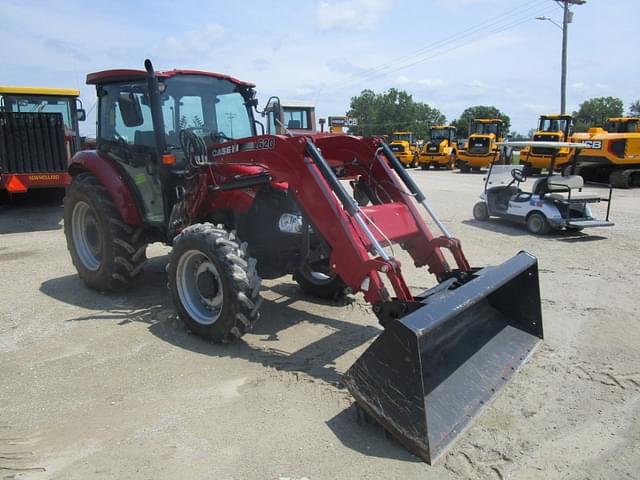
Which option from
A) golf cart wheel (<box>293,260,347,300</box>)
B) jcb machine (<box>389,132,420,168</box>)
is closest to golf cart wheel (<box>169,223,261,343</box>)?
golf cart wheel (<box>293,260,347,300</box>)

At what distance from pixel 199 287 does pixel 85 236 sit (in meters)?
2.55

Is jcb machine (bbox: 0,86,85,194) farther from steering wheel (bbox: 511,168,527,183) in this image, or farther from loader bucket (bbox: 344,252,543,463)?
loader bucket (bbox: 344,252,543,463)

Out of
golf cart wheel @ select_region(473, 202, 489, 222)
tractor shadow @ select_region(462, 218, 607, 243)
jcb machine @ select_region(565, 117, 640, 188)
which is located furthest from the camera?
jcb machine @ select_region(565, 117, 640, 188)

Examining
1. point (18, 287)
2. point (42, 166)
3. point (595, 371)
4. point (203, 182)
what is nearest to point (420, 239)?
point (595, 371)

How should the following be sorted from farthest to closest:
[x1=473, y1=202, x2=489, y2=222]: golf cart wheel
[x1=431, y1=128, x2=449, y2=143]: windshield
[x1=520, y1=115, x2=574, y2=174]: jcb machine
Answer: [x1=431, y1=128, x2=449, y2=143]: windshield < [x1=520, y1=115, x2=574, y2=174]: jcb machine < [x1=473, y1=202, x2=489, y2=222]: golf cart wheel

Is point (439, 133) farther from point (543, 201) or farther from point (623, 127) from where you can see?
point (543, 201)

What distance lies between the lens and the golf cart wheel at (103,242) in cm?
546

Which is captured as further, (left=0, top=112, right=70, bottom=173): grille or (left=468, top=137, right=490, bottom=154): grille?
(left=468, top=137, right=490, bottom=154): grille

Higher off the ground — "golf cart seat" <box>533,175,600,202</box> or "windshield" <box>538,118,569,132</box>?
"windshield" <box>538,118,569,132</box>

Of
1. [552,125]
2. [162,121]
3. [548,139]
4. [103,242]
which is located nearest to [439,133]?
[552,125]

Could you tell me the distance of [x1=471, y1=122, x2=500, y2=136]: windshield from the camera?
89.2 feet

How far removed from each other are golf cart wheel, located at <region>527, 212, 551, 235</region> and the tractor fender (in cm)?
735

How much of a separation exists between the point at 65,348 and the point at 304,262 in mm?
2179

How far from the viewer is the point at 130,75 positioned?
5367mm
